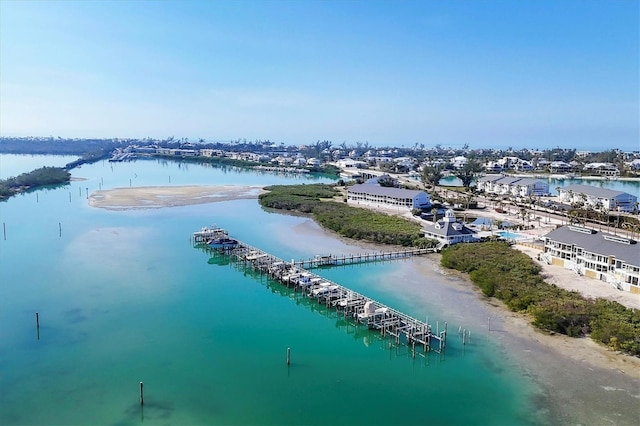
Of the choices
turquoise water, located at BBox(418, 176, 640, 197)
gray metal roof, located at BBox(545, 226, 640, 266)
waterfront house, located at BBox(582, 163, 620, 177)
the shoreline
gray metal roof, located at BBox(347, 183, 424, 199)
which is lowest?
the shoreline

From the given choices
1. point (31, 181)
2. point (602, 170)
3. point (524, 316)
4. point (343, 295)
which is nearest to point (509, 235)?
point (524, 316)

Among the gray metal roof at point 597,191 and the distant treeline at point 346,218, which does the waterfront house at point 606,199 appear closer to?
the gray metal roof at point 597,191

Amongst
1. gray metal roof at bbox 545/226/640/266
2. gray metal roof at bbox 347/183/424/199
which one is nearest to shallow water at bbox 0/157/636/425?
gray metal roof at bbox 545/226/640/266

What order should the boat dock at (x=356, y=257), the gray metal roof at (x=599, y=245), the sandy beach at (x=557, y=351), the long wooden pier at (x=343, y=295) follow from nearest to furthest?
the sandy beach at (x=557, y=351)
the long wooden pier at (x=343, y=295)
the gray metal roof at (x=599, y=245)
the boat dock at (x=356, y=257)

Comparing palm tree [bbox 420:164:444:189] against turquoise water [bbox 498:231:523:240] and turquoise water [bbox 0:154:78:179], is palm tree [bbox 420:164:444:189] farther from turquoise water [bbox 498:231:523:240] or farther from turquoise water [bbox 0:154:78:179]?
turquoise water [bbox 0:154:78:179]

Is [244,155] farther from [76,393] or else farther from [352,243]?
[76,393]

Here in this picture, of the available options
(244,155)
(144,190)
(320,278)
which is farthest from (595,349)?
(244,155)

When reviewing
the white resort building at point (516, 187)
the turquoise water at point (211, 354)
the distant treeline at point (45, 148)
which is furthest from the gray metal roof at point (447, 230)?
the distant treeline at point (45, 148)
